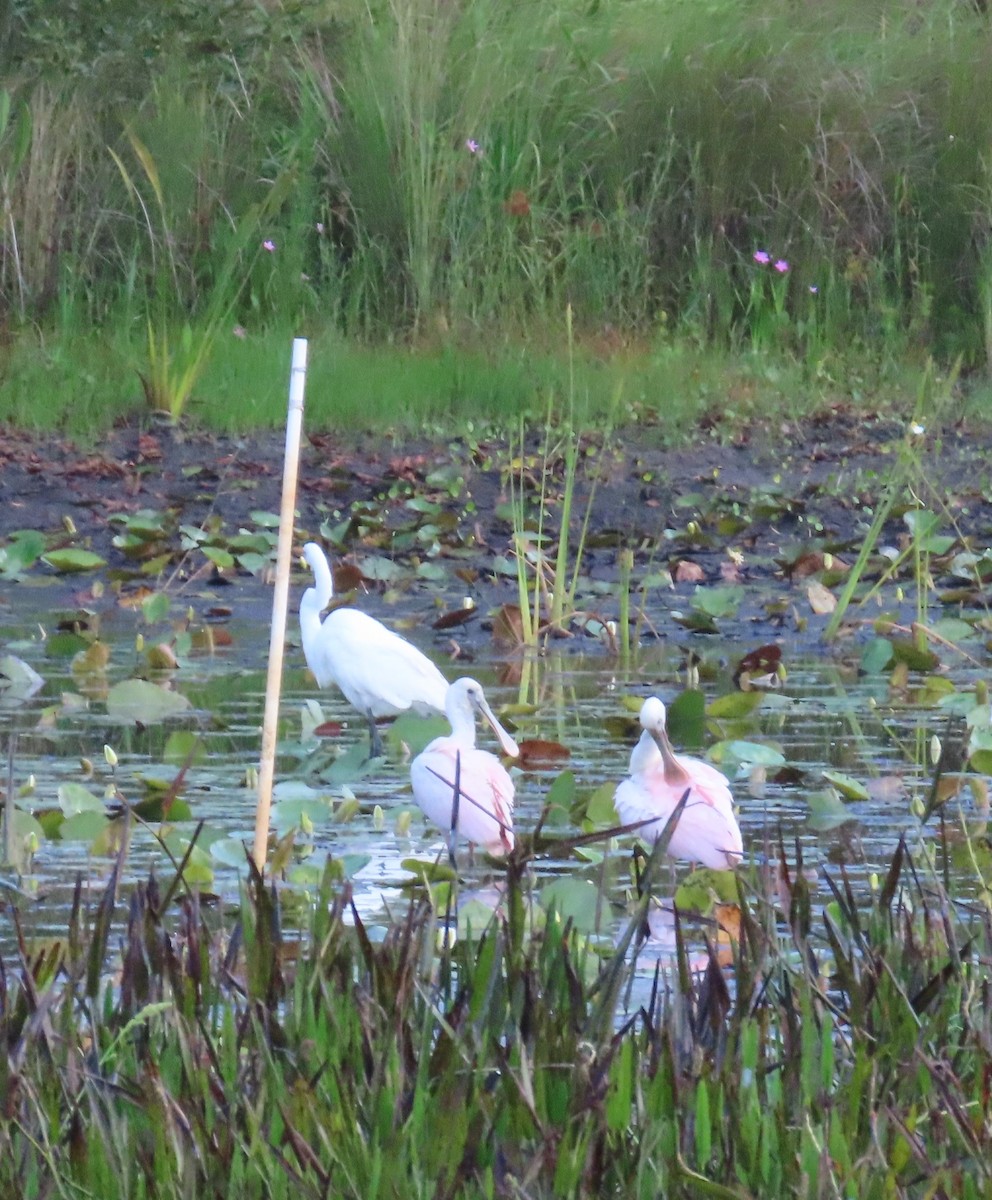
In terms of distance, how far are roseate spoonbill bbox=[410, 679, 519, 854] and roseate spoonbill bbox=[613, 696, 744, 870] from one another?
220 mm

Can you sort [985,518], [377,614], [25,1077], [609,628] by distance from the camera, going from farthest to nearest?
[985,518], [377,614], [609,628], [25,1077]

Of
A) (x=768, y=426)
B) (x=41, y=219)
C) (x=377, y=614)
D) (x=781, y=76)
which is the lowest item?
(x=377, y=614)

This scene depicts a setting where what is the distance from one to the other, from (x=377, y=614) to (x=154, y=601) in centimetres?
92

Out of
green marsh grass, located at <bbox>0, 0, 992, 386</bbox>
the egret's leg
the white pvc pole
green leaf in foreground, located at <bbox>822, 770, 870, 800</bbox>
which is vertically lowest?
the egret's leg

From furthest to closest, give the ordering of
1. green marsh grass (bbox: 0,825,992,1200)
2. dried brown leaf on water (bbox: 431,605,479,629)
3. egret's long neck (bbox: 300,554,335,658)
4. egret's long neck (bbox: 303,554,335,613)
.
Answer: dried brown leaf on water (bbox: 431,605,479,629) → egret's long neck (bbox: 303,554,335,613) → egret's long neck (bbox: 300,554,335,658) → green marsh grass (bbox: 0,825,992,1200)

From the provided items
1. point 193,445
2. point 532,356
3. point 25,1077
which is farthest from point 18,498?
point 25,1077

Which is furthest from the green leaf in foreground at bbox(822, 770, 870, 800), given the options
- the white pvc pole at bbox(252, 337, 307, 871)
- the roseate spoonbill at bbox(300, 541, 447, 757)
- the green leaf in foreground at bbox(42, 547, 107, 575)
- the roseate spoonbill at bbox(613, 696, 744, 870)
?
the green leaf in foreground at bbox(42, 547, 107, 575)

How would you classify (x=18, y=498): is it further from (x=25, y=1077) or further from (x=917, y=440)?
(x=25, y=1077)

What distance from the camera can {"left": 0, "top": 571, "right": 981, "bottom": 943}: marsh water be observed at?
3.73 metres

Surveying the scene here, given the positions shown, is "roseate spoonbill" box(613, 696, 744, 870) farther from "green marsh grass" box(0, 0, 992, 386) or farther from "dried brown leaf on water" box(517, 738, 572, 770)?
"green marsh grass" box(0, 0, 992, 386)

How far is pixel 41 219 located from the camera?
1023 centimetres

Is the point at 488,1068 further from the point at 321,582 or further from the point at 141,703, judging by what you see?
the point at 321,582

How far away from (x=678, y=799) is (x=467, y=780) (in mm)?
371

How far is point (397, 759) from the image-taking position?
5074mm
